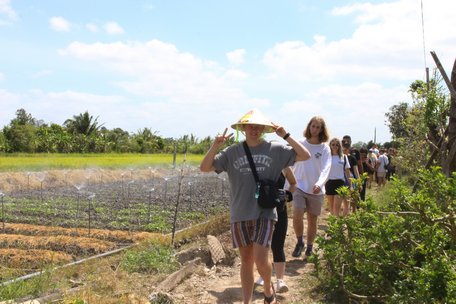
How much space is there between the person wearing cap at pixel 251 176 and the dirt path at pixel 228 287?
586mm

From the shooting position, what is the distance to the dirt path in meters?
4.39

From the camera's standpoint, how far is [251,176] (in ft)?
12.3

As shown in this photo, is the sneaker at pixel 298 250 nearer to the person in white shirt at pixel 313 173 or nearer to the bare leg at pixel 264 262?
the person in white shirt at pixel 313 173

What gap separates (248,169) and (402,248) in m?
1.22

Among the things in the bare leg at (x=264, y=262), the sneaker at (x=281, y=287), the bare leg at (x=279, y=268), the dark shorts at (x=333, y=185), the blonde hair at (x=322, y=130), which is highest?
the blonde hair at (x=322, y=130)

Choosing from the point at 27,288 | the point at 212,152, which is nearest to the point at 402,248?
the point at 212,152

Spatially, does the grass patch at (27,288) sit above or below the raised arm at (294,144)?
below

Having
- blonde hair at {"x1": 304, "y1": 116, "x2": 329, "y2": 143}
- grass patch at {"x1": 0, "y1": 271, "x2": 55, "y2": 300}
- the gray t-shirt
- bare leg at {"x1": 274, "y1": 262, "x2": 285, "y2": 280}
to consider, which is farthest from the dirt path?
blonde hair at {"x1": 304, "y1": 116, "x2": 329, "y2": 143}

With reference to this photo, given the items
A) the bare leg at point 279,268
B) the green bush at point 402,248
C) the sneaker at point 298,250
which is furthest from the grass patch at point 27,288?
the sneaker at point 298,250

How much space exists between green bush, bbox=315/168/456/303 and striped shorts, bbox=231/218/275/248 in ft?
1.49

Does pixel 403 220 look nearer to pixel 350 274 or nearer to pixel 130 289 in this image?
pixel 350 274

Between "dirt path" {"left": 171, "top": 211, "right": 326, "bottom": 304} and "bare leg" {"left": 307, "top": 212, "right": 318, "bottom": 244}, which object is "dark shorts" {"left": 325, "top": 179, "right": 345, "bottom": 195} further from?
"dirt path" {"left": 171, "top": 211, "right": 326, "bottom": 304}

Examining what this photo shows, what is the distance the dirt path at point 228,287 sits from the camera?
439 cm

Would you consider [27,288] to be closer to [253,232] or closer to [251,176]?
[253,232]
